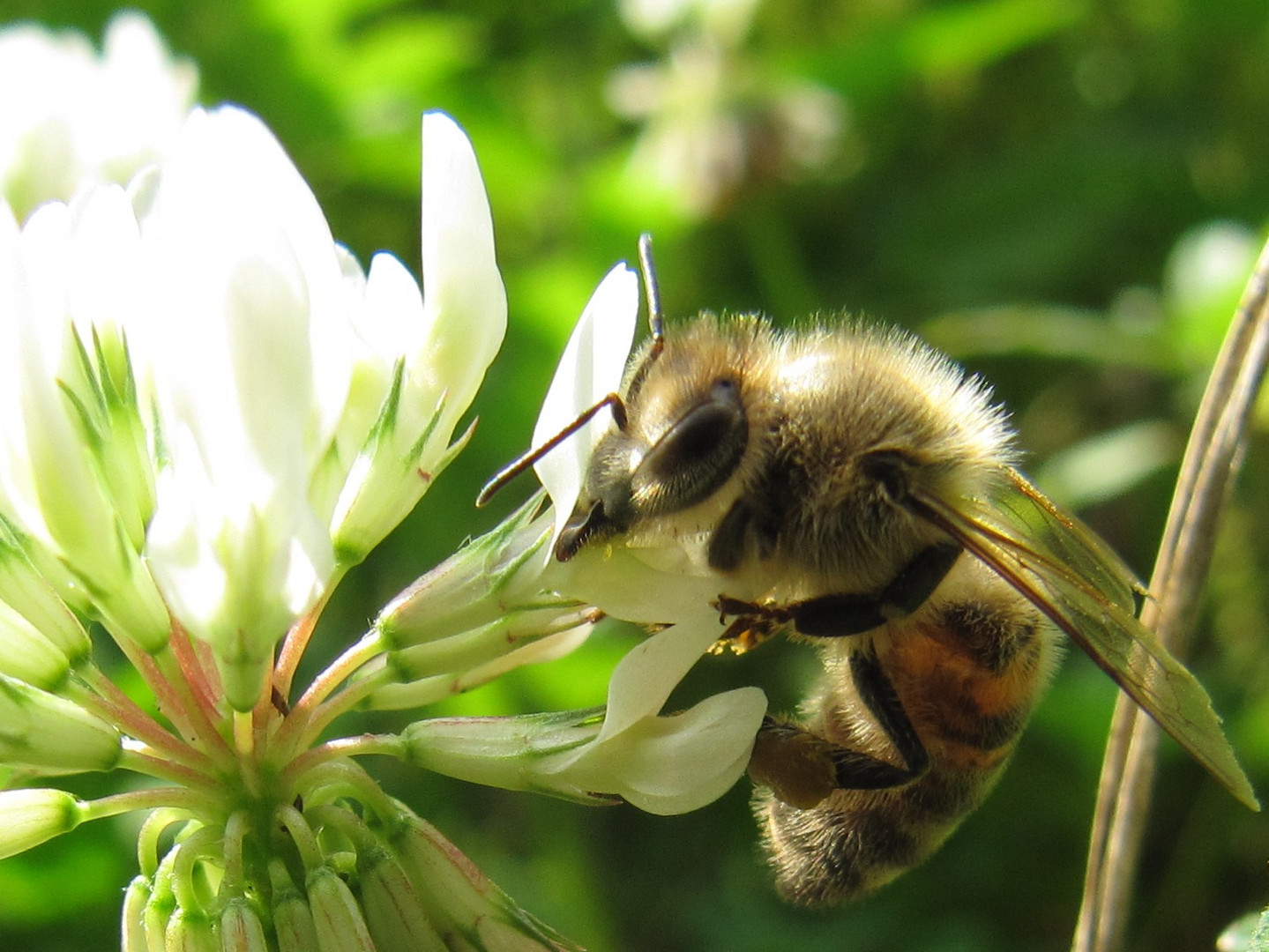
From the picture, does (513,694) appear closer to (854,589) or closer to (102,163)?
(102,163)

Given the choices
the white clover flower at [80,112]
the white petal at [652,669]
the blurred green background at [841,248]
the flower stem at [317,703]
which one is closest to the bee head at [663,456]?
the white petal at [652,669]

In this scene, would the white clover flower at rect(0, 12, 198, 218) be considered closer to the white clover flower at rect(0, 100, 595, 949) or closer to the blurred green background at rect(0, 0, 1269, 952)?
the blurred green background at rect(0, 0, 1269, 952)

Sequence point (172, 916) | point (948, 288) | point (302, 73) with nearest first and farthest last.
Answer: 1. point (172, 916)
2. point (302, 73)
3. point (948, 288)

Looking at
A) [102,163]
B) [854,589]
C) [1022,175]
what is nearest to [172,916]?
[854,589]

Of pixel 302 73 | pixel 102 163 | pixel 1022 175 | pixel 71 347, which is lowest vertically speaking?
pixel 71 347

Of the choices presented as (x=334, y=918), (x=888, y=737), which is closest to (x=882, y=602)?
(x=888, y=737)

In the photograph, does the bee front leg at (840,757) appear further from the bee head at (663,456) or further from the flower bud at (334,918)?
the flower bud at (334,918)
